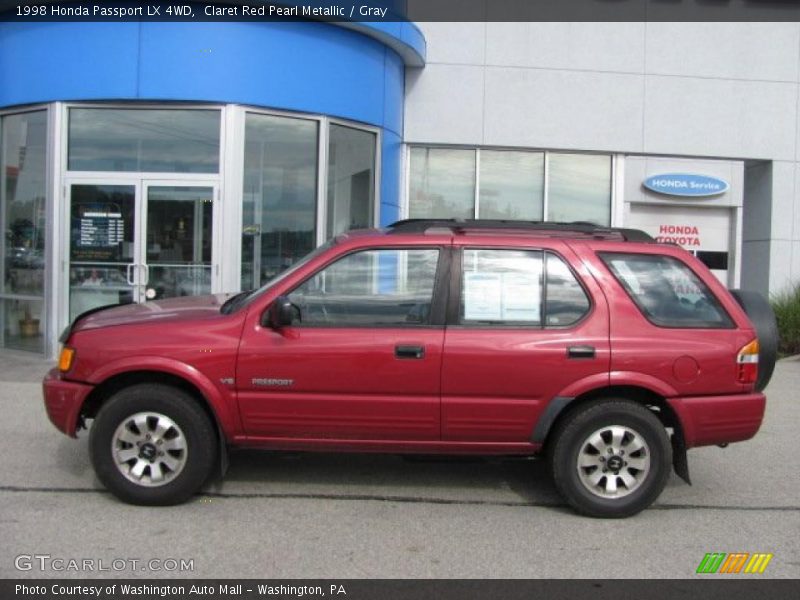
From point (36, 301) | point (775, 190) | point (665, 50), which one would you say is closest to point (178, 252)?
point (36, 301)

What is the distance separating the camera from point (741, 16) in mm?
12867

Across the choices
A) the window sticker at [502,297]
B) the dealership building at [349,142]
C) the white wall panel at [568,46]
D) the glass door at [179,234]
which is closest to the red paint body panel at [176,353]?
the window sticker at [502,297]

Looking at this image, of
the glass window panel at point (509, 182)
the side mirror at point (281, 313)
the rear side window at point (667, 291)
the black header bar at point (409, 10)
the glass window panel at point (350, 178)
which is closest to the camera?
the side mirror at point (281, 313)

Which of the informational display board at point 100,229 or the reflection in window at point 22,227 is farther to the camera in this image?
the reflection in window at point 22,227

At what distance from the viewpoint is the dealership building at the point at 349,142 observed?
9.73 metres

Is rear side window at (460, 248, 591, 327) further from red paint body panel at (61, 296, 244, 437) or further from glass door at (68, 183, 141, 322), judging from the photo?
glass door at (68, 183, 141, 322)

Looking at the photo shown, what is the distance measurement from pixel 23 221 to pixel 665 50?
1027 centimetres

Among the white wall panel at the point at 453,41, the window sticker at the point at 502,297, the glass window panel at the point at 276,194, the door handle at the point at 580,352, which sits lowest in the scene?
the door handle at the point at 580,352

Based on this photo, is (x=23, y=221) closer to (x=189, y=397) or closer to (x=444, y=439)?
(x=189, y=397)

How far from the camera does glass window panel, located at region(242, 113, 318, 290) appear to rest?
10.1m

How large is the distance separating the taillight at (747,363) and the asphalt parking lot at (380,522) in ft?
3.01

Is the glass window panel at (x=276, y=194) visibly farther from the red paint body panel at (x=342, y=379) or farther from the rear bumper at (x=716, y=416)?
the rear bumper at (x=716, y=416)

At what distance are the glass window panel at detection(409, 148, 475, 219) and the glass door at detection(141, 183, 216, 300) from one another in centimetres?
395

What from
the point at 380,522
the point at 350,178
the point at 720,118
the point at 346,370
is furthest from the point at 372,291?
the point at 720,118
